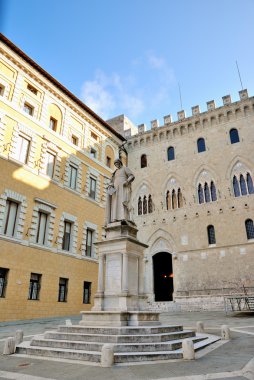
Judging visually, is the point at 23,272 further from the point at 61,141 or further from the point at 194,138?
the point at 194,138

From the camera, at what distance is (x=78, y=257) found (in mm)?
18766

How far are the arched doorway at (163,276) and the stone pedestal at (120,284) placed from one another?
69.4 feet

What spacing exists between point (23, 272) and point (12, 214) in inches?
120

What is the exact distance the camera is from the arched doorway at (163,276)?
1151 inches

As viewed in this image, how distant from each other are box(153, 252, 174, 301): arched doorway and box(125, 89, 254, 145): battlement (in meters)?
13.3

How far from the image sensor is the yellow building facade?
14945 millimetres

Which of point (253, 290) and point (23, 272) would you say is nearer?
point (23, 272)

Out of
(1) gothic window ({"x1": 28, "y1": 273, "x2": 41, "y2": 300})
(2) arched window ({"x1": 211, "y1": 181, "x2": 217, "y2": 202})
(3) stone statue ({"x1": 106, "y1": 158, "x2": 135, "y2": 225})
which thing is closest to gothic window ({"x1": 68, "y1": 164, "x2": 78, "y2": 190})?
(1) gothic window ({"x1": 28, "y1": 273, "x2": 41, "y2": 300})

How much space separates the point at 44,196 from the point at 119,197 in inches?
336

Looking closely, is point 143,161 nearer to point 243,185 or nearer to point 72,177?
point 243,185

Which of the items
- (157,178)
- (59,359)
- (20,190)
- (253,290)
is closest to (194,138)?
(157,178)

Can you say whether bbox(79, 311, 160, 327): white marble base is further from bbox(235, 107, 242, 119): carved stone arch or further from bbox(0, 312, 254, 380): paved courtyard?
bbox(235, 107, 242, 119): carved stone arch

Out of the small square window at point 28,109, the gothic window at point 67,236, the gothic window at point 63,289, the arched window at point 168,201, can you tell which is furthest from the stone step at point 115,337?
A: the arched window at point 168,201

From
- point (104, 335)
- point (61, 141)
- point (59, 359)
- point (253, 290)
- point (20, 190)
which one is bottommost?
point (59, 359)
